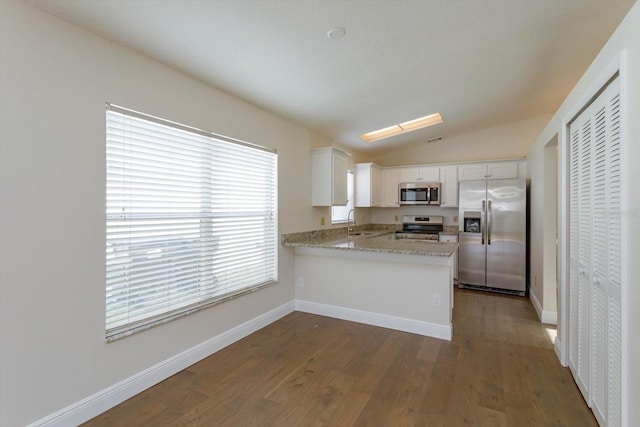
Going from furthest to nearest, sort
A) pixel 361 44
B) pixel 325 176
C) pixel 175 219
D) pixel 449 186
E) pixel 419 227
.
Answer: pixel 419 227 < pixel 449 186 < pixel 325 176 < pixel 175 219 < pixel 361 44

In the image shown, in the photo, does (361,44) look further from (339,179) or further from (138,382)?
(138,382)

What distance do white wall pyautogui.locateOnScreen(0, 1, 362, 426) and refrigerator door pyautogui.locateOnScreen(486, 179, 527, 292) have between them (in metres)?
4.57

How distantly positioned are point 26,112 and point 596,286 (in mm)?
3423

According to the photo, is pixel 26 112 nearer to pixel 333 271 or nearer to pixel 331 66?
pixel 331 66

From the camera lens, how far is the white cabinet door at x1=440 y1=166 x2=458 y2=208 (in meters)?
5.33

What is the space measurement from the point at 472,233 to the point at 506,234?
464mm

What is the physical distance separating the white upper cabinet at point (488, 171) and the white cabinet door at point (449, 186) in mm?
104

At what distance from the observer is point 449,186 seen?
538cm

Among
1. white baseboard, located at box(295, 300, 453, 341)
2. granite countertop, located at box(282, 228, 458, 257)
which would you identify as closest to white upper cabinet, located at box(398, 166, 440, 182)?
granite countertop, located at box(282, 228, 458, 257)

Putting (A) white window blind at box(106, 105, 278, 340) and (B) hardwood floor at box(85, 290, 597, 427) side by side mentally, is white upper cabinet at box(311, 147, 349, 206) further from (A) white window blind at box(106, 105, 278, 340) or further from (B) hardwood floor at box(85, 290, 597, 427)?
(B) hardwood floor at box(85, 290, 597, 427)

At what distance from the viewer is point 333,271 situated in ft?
12.1

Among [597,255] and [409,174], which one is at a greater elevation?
[409,174]

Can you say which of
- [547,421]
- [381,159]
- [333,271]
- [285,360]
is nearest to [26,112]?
[285,360]

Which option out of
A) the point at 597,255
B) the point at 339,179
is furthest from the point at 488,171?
the point at 597,255
